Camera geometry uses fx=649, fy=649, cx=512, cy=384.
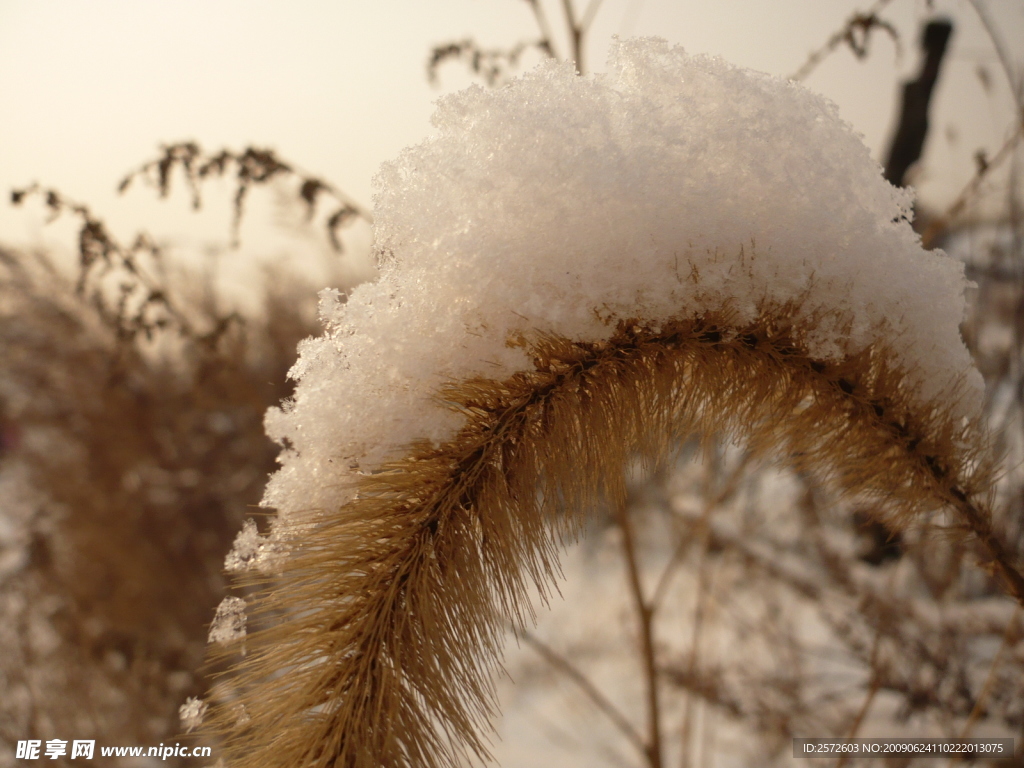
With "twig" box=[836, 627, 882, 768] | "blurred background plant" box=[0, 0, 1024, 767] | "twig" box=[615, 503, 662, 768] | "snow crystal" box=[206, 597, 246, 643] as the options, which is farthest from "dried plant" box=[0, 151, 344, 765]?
"twig" box=[836, 627, 882, 768]

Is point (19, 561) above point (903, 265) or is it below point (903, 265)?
above

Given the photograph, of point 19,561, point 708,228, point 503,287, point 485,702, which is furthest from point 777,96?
point 19,561

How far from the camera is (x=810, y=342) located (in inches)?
16.9

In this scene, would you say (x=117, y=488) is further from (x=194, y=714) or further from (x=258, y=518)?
(x=194, y=714)

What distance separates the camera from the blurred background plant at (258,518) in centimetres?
183

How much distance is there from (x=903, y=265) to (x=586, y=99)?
25cm

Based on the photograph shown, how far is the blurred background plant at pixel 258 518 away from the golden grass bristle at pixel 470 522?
1.18 meters

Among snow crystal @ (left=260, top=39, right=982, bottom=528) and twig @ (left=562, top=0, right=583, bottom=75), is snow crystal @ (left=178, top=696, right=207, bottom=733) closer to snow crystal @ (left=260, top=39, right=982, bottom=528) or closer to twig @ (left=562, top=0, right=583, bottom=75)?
snow crystal @ (left=260, top=39, right=982, bottom=528)

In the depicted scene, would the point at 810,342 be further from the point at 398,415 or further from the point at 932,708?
the point at 932,708

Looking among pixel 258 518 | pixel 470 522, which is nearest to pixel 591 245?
pixel 470 522

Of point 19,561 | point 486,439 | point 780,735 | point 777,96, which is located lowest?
point 780,735

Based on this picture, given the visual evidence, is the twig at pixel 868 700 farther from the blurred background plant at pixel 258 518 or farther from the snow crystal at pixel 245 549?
the snow crystal at pixel 245 549

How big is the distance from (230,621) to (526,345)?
12.5 inches

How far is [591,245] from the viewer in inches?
16.3
